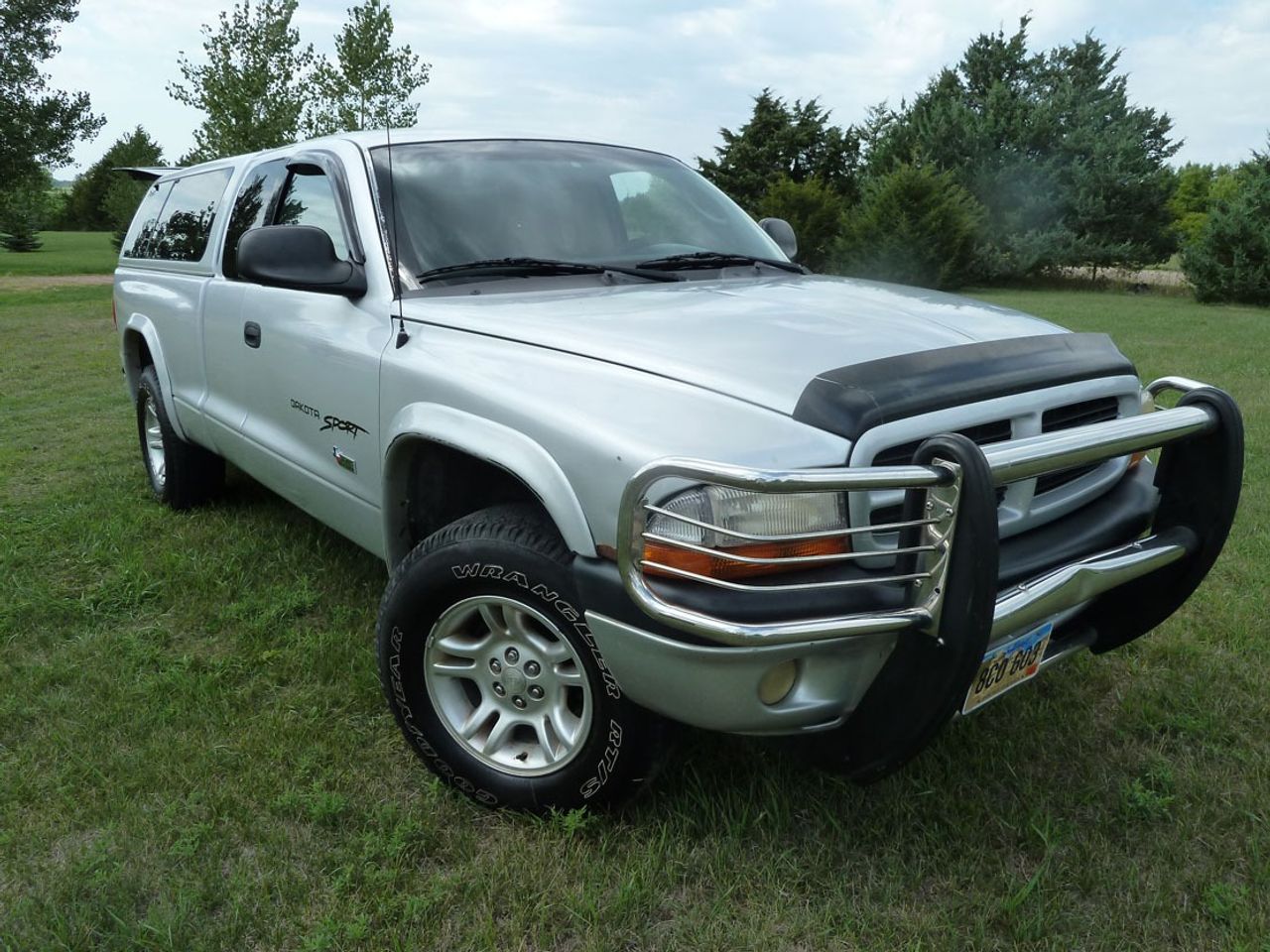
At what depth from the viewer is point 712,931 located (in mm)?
2178

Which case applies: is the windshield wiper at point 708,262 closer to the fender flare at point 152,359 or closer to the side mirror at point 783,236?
the side mirror at point 783,236

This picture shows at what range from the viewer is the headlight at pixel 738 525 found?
6.40 ft

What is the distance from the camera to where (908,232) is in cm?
2239

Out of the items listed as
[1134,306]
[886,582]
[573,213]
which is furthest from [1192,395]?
[1134,306]

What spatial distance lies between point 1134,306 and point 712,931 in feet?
70.7

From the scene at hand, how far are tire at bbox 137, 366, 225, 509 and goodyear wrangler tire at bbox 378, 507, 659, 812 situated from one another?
2739 millimetres

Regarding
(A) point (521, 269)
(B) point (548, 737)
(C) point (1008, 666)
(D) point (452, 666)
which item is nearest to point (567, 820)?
(B) point (548, 737)

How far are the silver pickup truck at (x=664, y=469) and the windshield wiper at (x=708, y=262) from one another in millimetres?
14

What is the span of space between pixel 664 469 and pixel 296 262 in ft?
5.31

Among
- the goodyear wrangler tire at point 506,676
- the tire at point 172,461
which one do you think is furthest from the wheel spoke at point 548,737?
the tire at point 172,461

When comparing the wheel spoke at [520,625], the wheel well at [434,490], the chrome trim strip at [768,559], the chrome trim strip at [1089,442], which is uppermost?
the chrome trim strip at [1089,442]

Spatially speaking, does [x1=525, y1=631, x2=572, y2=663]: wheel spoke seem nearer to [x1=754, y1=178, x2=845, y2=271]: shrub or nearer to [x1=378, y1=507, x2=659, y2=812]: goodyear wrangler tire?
[x1=378, y1=507, x2=659, y2=812]: goodyear wrangler tire

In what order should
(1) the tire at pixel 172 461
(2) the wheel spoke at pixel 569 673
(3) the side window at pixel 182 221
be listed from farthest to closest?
(1) the tire at pixel 172 461, (3) the side window at pixel 182 221, (2) the wheel spoke at pixel 569 673

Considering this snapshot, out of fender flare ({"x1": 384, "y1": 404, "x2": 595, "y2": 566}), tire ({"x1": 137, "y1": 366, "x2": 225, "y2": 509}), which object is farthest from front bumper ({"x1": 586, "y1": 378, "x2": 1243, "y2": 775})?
tire ({"x1": 137, "y1": 366, "x2": 225, "y2": 509})
